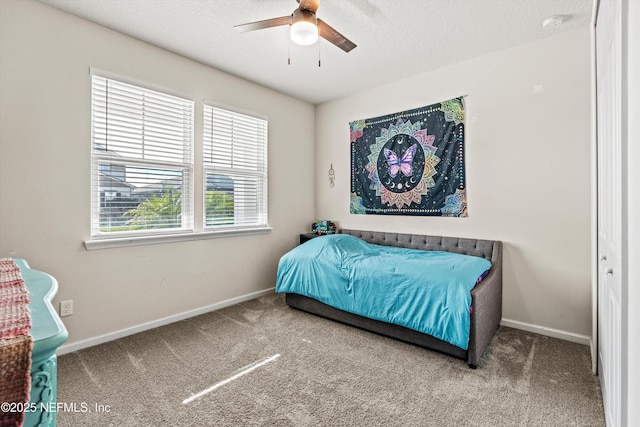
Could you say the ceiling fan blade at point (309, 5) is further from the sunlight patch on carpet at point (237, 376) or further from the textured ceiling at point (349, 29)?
the sunlight patch on carpet at point (237, 376)

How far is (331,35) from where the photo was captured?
2230 millimetres

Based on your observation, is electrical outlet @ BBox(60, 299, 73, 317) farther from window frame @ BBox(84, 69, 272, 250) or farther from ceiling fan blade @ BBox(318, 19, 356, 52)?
ceiling fan blade @ BBox(318, 19, 356, 52)

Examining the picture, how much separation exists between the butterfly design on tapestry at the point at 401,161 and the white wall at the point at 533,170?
0.57 metres

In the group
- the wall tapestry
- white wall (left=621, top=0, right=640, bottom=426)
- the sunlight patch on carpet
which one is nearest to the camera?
white wall (left=621, top=0, right=640, bottom=426)

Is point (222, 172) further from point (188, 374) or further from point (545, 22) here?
point (545, 22)

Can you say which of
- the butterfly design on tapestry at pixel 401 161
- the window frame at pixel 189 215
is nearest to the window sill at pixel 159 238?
the window frame at pixel 189 215

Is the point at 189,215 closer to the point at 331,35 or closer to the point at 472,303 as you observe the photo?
the point at 331,35

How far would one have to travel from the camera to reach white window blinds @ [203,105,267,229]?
134 inches

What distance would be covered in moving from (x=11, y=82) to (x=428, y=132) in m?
3.64

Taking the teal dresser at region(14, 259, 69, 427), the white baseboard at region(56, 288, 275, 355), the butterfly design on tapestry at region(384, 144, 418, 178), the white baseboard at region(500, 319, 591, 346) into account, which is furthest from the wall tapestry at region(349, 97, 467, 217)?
the teal dresser at region(14, 259, 69, 427)

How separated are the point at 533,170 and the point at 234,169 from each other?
3063mm

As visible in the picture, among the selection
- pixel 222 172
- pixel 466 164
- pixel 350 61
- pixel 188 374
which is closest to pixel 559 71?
pixel 466 164

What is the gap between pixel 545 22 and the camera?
2.52m

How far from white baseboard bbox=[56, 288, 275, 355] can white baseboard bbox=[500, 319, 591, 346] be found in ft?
8.85
